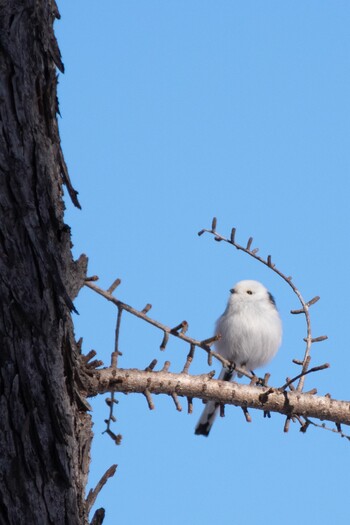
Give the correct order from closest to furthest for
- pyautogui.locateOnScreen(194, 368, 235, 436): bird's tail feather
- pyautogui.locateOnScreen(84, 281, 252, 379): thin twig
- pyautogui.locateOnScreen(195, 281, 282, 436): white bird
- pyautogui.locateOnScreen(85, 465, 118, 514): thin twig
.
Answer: pyautogui.locateOnScreen(85, 465, 118, 514): thin twig < pyautogui.locateOnScreen(84, 281, 252, 379): thin twig < pyautogui.locateOnScreen(194, 368, 235, 436): bird's tail feather < pyautogui.locateOnScreen(195, 281, 282, 436): white bird

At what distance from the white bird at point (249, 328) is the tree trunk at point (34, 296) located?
15.2ft

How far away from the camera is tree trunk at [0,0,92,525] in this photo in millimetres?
2264

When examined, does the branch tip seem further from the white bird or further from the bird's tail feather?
the white bird

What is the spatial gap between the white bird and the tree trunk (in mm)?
4629

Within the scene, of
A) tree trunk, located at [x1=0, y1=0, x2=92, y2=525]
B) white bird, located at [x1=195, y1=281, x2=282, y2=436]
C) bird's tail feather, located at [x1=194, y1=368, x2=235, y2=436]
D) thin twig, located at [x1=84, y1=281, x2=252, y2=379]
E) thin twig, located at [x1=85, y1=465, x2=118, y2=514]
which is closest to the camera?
tree trunk, located at [x1=0, y1=0, x2=92, y2=525]

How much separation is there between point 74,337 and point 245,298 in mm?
4915

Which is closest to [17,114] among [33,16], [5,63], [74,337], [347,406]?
[5,63]

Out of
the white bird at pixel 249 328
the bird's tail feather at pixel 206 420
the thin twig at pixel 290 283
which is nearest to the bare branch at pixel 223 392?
the thin twig at pixel 290 283

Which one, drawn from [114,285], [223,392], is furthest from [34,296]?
[223,392]

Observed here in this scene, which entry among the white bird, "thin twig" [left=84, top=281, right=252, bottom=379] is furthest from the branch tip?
the white bird

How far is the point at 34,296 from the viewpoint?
2.40 metres

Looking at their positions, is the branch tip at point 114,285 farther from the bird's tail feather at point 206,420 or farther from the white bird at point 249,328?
the white bird at point 249,328

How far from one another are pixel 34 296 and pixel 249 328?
5116mm

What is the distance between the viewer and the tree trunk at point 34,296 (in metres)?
2.26
